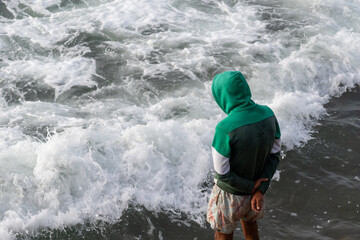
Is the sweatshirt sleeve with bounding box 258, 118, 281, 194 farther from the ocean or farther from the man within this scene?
the ocean

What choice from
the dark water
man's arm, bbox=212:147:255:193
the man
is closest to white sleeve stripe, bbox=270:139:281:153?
the man

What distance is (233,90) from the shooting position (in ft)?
8.65

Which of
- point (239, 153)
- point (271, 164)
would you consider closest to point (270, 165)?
point (271, 164)

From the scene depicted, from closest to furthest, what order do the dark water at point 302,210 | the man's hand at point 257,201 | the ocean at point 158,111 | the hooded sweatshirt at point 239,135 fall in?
the hooded sweatshirt at point 239,135 → the man's hand at point 257,201 → the dark water at point 302,210 → the ocean at point 158,111

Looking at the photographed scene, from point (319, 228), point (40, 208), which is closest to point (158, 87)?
point (40, 208)

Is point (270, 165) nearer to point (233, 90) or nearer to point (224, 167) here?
point (224, 167)

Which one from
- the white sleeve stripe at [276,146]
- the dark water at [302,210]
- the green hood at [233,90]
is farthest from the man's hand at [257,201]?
the dark water at [302,210]

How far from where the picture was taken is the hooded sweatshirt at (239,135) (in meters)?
2.62

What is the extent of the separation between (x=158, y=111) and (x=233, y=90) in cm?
392

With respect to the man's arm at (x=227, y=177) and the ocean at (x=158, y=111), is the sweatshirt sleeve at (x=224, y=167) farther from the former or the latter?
the ocean at (x=158, y=111)

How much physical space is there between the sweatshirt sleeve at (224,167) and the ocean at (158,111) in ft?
5.17

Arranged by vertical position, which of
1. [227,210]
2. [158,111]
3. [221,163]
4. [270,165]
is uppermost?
[221,163]

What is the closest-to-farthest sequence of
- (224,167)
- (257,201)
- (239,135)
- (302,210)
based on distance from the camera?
1. (239,135)
2. (224,167)
3. (257,201)
4. (302,210)

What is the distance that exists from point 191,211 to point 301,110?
2926 millimetres
